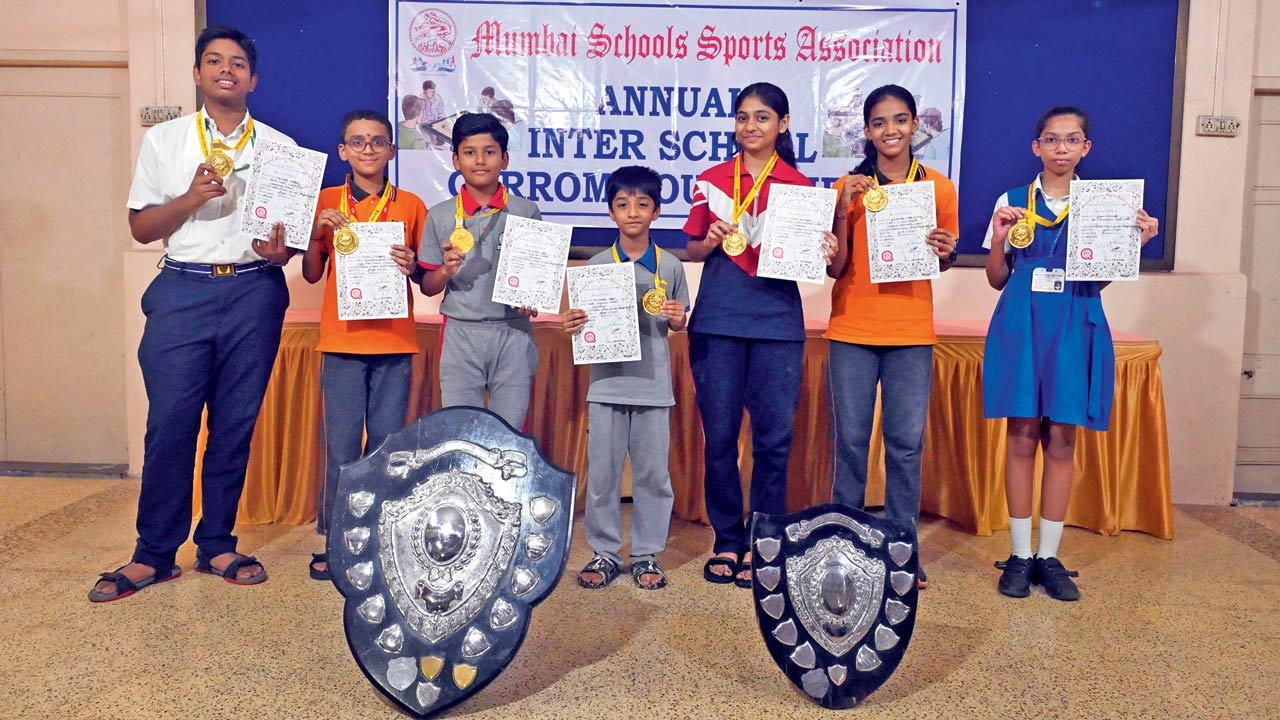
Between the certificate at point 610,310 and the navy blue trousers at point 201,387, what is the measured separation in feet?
3.34

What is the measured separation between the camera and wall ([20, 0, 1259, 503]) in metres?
4.40

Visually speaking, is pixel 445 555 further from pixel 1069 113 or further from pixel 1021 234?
pixel 1069 113

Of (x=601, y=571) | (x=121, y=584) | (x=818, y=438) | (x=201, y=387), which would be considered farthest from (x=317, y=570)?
(x=818, y=438)

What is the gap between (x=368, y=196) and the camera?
3090mm

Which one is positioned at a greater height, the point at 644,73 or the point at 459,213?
the point at 644,73

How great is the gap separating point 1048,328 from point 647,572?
1.51 m

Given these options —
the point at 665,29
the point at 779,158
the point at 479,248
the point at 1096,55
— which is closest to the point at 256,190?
the point at 479,248

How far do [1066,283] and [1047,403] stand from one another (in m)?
0.39

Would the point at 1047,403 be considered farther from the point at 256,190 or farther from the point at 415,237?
the point at 256,190

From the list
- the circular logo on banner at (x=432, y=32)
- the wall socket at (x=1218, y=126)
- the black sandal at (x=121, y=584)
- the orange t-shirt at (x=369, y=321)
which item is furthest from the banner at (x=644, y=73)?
the black sandal at (x=121, y=584)

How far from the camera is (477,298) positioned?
302cm

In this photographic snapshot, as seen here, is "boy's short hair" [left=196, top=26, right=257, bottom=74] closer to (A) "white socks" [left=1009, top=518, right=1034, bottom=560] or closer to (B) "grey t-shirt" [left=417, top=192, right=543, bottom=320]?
(B) "grey t-shirt" [left=417, top=192, right=543, bottom=320]

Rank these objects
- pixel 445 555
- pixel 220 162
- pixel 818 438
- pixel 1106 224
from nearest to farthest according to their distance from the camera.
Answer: pixel 445 555
pixel 220 162
pixel 1106 224
pixel 818 438

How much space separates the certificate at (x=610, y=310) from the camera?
298 centimetres
